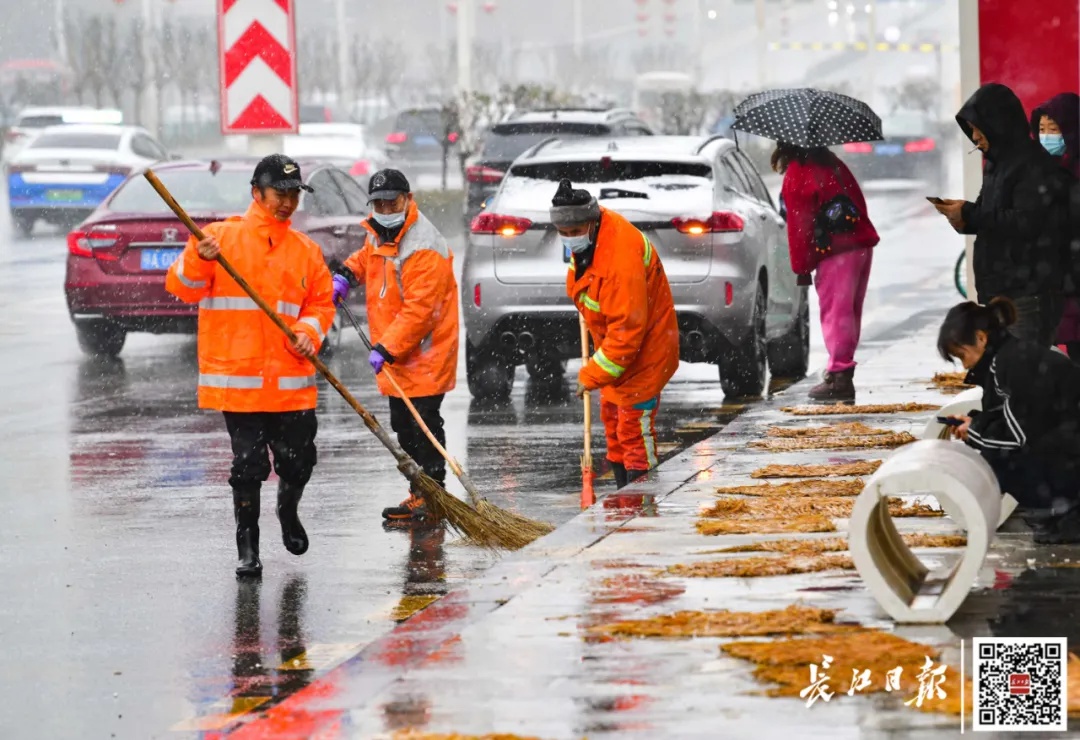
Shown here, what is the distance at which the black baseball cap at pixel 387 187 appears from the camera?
9898mm

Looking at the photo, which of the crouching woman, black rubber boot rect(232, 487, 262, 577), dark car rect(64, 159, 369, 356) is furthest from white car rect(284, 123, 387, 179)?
the crouching woman

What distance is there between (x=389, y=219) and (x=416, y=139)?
143 ft

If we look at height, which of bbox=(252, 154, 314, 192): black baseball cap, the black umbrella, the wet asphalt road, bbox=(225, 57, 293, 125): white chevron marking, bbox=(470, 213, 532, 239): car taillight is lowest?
the wet asphalt road

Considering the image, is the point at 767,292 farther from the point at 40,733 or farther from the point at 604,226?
the point at 40,733

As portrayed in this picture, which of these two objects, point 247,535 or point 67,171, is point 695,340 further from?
point 67,171

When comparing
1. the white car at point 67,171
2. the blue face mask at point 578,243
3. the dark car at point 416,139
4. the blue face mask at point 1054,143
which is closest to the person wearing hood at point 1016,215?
the blue face mask at point 1054,143

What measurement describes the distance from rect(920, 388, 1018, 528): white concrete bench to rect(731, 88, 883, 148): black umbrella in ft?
16.1

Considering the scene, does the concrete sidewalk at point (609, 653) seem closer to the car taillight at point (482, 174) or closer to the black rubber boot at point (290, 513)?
the black rubber boot at point (290, 513)

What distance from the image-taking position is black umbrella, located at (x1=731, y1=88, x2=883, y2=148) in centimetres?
1327

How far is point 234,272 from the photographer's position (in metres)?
8.41

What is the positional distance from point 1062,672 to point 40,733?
9.23 feet

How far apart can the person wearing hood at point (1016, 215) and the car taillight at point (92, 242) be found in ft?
28.4

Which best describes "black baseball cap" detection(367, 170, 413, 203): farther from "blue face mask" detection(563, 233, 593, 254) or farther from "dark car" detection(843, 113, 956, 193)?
"dark car" detection(843, 113, 956, 193)

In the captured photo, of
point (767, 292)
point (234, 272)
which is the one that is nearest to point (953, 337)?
point (234, 272)
